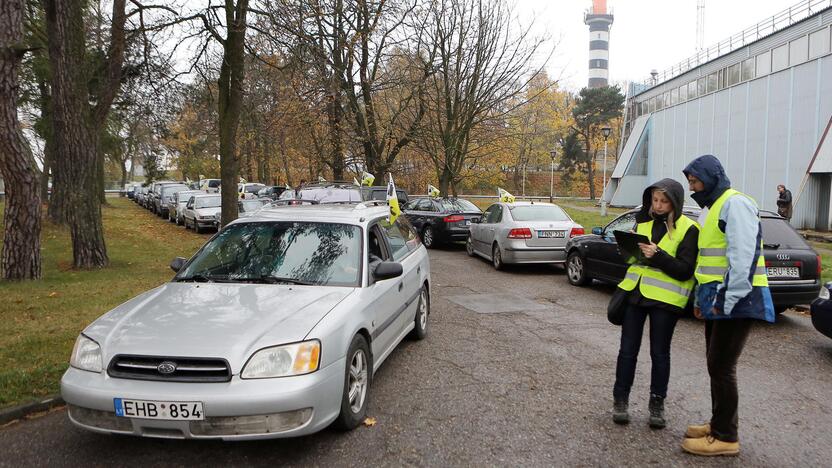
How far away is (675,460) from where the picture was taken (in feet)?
12.0

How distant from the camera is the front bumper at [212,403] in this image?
3268mm

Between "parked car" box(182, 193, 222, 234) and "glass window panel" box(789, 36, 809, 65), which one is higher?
"glass window panel" box(789, 36, 809, 65)

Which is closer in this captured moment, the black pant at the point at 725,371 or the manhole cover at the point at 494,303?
the black pant at the point at 725,371

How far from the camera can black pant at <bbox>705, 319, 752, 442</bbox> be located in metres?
3.61

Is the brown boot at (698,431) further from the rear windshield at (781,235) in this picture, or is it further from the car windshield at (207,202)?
the car windshield at (207,202)

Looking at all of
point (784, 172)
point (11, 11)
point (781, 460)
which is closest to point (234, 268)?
point (781, 460)

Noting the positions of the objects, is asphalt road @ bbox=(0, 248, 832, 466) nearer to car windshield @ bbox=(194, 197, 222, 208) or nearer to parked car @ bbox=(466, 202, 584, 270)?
parked car @ bbox=(466, 202, 584, 270)

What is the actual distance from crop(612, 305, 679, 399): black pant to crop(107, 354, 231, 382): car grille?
104 inches

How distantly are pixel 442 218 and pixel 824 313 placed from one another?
37.5 feet

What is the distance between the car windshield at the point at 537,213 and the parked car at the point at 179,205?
16.4 metres

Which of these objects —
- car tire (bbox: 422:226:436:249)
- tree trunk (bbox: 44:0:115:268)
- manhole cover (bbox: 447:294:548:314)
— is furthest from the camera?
car tire (bbox: 422:226:436:249)

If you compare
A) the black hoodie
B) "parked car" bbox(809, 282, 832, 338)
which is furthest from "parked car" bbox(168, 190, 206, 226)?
the black hoodie

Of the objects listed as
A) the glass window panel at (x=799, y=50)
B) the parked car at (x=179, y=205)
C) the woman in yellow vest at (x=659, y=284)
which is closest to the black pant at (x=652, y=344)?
the woman in yellow vest at (x=659, y=284)

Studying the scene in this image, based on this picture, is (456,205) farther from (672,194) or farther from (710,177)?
(710,177)
